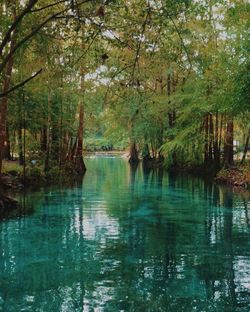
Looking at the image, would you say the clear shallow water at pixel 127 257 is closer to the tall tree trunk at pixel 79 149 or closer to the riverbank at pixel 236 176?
the riverbank at pixel 236 176

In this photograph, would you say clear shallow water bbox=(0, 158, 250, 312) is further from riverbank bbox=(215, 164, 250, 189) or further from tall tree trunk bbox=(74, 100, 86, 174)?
tall tree trunk bbox=(74, 100, 86, 174)

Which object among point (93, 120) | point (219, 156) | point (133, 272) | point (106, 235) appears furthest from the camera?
point (93, 120)

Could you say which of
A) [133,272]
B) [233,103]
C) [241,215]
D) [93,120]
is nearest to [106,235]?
[133,272]

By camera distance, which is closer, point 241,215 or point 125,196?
point 241,215

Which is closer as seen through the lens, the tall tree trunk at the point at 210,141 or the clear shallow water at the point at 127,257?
the clear shallow water at the point at 127,257

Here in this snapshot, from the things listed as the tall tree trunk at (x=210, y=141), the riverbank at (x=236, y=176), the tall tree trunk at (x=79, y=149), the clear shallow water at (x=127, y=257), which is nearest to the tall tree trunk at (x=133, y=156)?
the tall tree trunk at (x=79, y=149)

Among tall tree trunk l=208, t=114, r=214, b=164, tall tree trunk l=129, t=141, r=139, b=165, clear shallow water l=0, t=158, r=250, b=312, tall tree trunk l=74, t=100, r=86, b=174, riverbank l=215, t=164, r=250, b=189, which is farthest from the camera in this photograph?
tall tree trunk l=129, t=141, r=139, b=165

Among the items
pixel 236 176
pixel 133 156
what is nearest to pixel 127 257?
pixel 236 176

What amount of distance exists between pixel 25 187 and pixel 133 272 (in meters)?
16.9

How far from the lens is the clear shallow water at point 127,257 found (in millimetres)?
8398

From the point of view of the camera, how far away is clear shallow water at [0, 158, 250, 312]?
840 centimetres

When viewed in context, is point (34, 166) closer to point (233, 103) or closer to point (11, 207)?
point (11, 207)

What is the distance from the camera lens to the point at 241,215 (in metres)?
17.6

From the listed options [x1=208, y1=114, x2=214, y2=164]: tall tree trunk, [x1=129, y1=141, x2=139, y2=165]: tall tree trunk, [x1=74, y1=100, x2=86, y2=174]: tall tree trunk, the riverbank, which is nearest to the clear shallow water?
the riverbank
